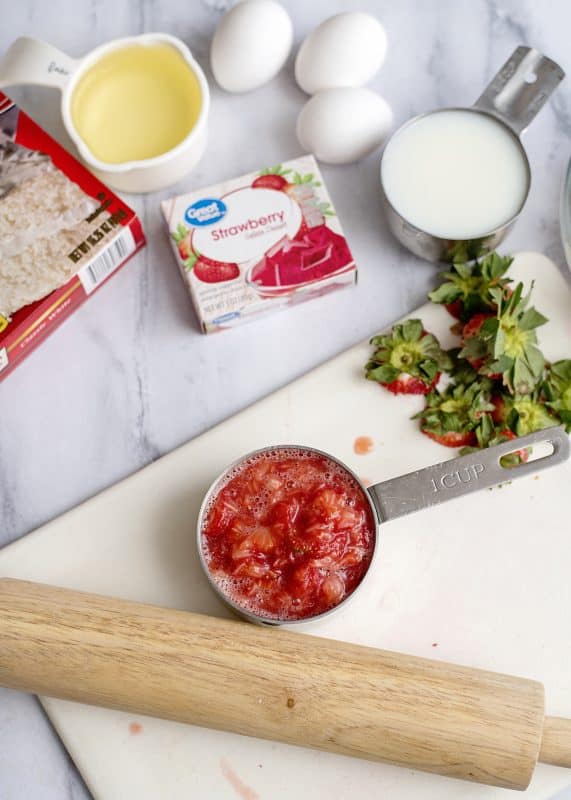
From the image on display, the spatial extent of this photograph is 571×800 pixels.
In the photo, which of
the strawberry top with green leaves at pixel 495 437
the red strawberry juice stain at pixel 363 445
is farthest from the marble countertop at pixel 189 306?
the strawberry top with green leaves at pixel 495 437

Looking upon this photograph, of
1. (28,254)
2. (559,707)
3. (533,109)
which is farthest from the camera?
(533,109)

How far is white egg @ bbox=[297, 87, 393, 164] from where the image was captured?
5.60ft

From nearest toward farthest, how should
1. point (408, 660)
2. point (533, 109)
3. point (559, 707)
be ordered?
point (408, 660) → point (559, 707) → point (533, 109)

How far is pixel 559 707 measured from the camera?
1499 mm

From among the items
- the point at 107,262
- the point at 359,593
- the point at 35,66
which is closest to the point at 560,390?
the point at 359,593

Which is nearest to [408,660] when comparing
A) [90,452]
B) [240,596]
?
[240,596]

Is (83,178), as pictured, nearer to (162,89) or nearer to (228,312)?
(162,89)

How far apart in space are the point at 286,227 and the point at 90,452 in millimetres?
534

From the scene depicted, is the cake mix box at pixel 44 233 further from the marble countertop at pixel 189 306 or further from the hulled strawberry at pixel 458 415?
the hulled strawberry at pixel 458 415

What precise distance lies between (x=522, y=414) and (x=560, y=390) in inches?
3.6

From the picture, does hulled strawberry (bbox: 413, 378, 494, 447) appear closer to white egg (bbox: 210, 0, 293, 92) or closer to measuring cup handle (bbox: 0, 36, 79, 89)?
white egg (bbox: 210, 0, 293, 92)

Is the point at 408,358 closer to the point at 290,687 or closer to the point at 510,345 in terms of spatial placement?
the point at 510,345

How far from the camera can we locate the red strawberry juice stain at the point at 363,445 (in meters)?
1.63

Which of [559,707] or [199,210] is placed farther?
[199,210]
